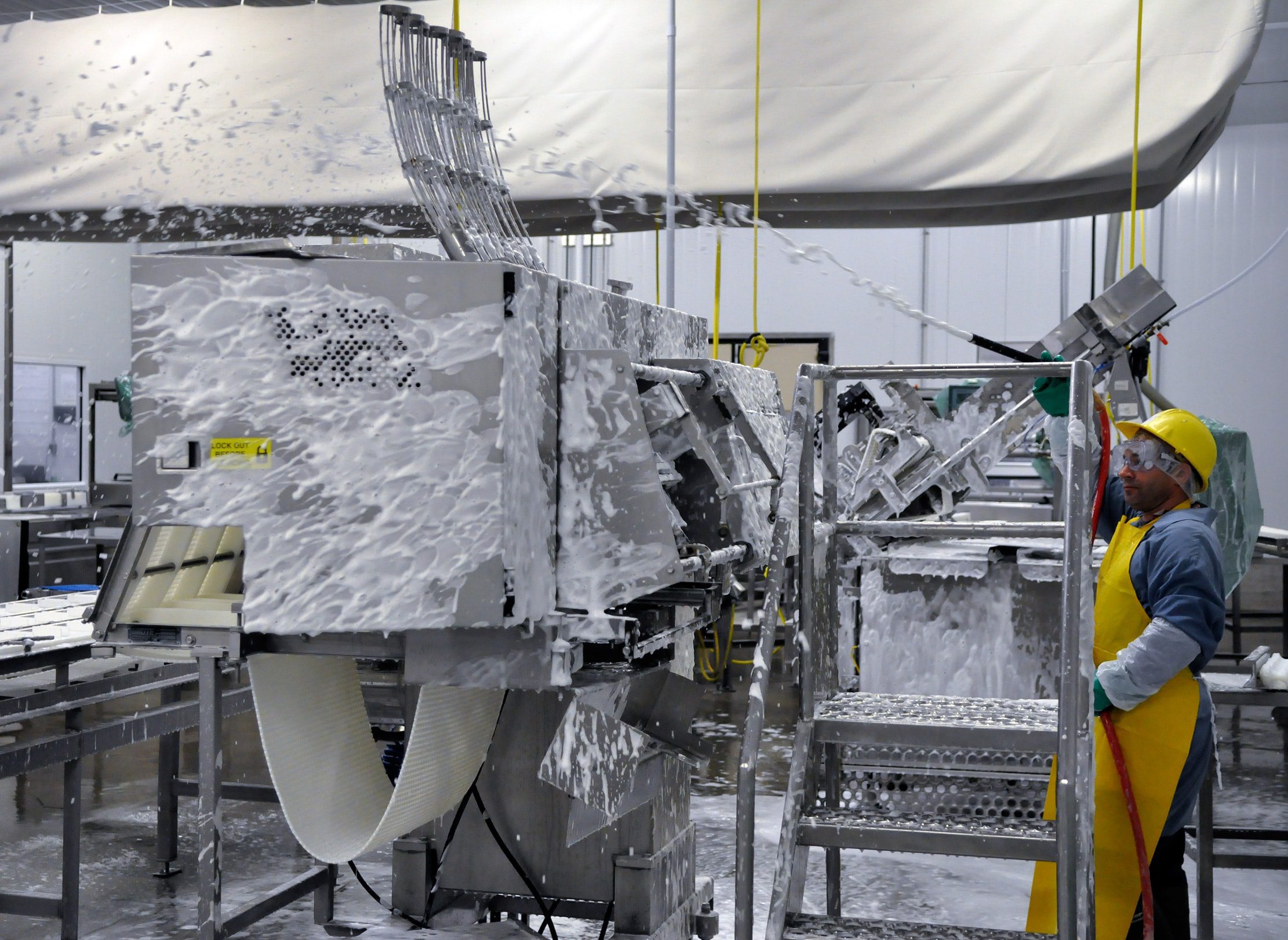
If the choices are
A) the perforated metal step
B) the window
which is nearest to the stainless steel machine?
the perforated metal step

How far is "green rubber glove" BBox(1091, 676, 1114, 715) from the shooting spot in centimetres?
244

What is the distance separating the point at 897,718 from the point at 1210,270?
9.93 metres

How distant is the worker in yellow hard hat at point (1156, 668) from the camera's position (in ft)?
7.73

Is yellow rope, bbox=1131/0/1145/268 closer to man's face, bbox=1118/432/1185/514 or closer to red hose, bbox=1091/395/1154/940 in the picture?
man's face, bbox=1118/432/1185/514

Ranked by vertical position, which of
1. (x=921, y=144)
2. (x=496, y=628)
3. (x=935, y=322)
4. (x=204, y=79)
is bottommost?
(x=496, y=628)

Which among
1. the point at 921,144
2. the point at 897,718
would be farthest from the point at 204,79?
the point at 897,718

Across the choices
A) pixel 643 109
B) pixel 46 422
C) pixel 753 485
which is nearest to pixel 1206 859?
pixel 753 485

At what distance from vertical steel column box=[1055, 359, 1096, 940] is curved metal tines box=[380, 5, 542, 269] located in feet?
3.97

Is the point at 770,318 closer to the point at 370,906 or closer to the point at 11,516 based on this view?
the point at 11,516

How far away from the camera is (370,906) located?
11.7 ft

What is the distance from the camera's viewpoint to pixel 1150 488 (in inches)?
99.3

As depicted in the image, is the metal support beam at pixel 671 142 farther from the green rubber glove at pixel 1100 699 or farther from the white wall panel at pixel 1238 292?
the white wall panel at pixel 1238 292

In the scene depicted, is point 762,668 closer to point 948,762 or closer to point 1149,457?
point 948,762

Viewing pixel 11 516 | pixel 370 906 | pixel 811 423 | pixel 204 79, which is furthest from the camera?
pixel 11 516
